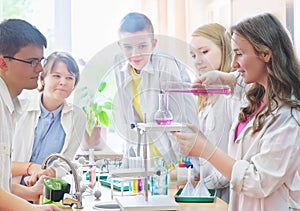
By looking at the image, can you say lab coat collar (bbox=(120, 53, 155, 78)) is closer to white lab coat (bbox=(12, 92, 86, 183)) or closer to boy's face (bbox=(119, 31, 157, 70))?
boy's face (bbox=(119, 31, 157, 70))

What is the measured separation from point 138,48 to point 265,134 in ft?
1.65

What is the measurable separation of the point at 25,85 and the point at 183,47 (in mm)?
569

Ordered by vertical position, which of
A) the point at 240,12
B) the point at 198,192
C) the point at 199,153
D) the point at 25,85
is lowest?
the point at 198,192

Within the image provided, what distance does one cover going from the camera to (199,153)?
1.69 metres

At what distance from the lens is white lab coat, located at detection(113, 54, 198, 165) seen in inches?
61.9

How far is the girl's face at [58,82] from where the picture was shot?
2740 millimetres

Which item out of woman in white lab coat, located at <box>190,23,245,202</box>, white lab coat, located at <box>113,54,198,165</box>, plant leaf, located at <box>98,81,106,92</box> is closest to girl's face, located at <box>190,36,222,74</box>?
woman in white lab coat, located at <box>190,23,245,202</box>

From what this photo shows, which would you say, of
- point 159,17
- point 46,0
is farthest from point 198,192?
point 46,0

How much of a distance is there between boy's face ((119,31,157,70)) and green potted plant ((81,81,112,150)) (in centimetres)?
12

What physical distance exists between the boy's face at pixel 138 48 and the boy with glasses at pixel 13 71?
Answer: 1.27 ft

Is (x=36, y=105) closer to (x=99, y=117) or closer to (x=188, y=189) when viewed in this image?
(x=188, y=189)

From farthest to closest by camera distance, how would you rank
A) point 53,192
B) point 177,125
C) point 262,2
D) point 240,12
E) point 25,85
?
point 240,12, point 262,2, point 53,192, point 25,85, point 177,125

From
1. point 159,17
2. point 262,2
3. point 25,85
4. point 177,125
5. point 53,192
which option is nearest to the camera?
point 177,125

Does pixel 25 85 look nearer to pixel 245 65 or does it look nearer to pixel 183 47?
pixel 183 47
